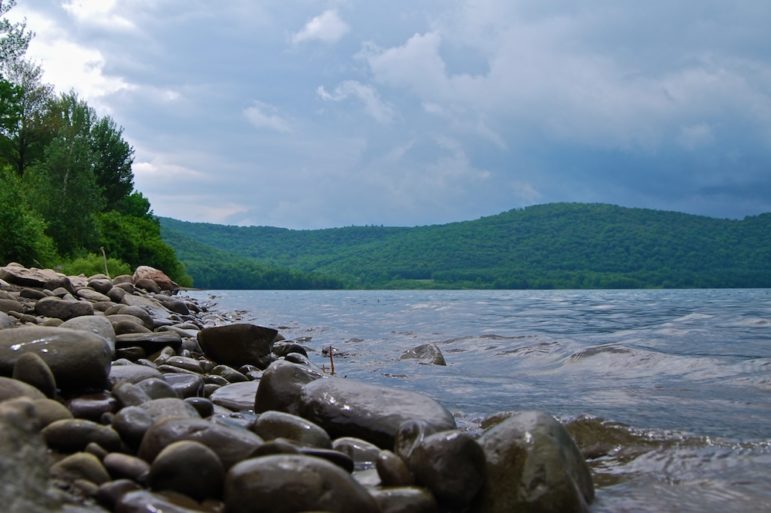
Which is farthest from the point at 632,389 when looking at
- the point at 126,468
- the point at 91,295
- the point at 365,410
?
the point at 91,295

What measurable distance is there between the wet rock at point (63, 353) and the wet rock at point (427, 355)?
264 inches

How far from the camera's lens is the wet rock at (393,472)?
3.55m

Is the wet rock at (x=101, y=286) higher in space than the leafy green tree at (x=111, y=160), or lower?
lower

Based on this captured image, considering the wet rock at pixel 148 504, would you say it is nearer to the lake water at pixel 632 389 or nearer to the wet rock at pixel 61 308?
the lake water at pixel 632 389

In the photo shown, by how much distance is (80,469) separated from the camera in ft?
9.79

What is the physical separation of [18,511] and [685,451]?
4.58 metres

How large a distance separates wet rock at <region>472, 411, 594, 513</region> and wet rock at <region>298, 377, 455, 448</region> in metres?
0.78

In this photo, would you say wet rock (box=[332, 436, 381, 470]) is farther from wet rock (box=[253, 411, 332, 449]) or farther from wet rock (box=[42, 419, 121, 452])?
wet rock (box=[42, 419, 121, 452])

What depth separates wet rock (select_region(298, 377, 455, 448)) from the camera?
4707mm

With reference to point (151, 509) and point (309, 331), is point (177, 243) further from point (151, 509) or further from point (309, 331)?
point (151, 509)

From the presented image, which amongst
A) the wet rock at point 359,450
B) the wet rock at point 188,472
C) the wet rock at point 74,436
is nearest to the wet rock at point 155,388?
the wet rock at point 74,436

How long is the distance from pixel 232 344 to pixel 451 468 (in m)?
5.61

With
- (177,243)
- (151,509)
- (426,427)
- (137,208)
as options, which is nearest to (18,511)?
(151,509)

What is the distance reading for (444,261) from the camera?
113250 mm
